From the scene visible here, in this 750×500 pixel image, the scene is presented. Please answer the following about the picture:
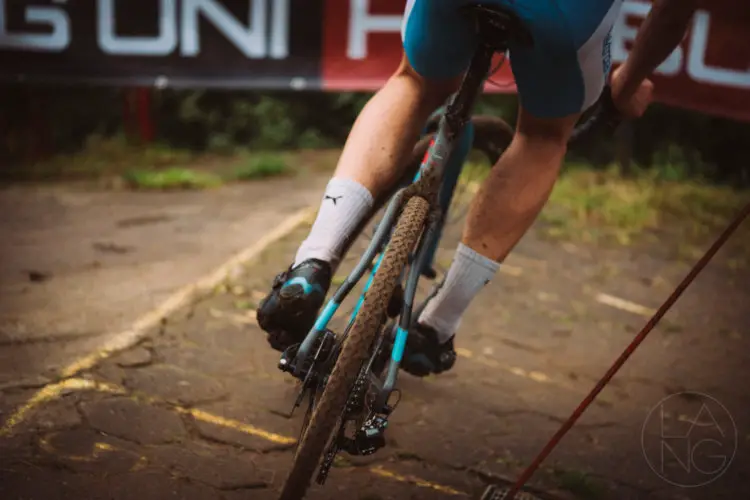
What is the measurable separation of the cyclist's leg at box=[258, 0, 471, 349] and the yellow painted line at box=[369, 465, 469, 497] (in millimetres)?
605

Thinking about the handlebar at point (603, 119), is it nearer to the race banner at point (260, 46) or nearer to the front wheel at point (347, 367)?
the front wheel at point (347, 367)

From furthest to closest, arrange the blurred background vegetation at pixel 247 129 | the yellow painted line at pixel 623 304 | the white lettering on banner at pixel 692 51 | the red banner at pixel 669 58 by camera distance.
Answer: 1. the blurred background vegetation at pixel 247 129
2. the white lettering on banner at pixel 692 51
3. the red banner at pixel 669 58
4. the yellow painted line at pixel 623 304

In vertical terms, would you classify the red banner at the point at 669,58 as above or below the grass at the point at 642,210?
above

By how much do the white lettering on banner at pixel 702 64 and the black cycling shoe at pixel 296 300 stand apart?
411cm

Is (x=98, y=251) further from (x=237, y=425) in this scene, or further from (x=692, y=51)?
(x=692, y=51)

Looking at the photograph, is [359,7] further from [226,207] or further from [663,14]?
[663,14]

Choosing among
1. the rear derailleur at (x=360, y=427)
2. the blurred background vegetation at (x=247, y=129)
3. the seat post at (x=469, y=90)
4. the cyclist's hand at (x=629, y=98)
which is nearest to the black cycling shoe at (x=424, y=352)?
the rear derailleur at (x=360, y=427)

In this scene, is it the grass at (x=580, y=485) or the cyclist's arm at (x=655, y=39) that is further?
the grass at (x=580, y=485)

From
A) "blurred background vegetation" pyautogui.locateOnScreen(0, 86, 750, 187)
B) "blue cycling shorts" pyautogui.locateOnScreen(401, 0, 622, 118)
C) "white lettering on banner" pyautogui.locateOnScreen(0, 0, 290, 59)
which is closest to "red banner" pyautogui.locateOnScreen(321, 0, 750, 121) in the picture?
"white lettering on banner" pyautogui.locateOnScreen(0, 0, 290, 59)

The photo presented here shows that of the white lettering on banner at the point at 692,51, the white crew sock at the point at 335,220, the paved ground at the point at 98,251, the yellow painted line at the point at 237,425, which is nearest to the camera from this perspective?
the white crew sock at the point at 335,220

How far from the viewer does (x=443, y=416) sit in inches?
119

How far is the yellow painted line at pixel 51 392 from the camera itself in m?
2.63

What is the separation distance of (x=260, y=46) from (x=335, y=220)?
3680 mm

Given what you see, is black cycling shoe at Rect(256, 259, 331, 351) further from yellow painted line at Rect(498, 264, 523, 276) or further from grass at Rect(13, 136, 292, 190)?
grass at Rect(13, 136, 292, 190)
